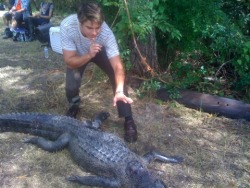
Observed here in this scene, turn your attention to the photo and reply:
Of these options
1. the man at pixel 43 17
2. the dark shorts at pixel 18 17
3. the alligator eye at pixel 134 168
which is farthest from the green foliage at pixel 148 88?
the dark shorts at pixel 18 17

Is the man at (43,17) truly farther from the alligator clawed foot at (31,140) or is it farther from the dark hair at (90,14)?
the dark hair at (90,14)

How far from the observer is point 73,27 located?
3.51m

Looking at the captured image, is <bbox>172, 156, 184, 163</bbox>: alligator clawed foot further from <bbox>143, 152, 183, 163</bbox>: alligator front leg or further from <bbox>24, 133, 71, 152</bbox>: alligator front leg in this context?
<bbox>24, 133, 71, 152</bbox>: alligator front leg

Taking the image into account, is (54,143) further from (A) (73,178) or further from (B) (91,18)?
(B) (91,18)

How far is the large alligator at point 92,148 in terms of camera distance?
289cm

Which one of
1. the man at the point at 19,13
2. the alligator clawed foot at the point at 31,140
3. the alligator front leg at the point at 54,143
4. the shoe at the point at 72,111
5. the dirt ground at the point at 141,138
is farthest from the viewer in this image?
the man at the point at 19,13

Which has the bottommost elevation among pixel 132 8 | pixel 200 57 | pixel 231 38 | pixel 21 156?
pixel 21 156

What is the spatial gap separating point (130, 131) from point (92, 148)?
0.58 meters

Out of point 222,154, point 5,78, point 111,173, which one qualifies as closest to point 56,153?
point 111,173

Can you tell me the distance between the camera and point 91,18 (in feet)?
10.2

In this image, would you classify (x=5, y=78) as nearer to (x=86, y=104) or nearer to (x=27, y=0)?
(x=86, y=104)

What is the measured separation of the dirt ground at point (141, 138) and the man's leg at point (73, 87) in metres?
0.17

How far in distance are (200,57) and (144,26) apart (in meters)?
1.84

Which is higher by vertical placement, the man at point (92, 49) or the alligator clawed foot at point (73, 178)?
the man at point (92, 49)
